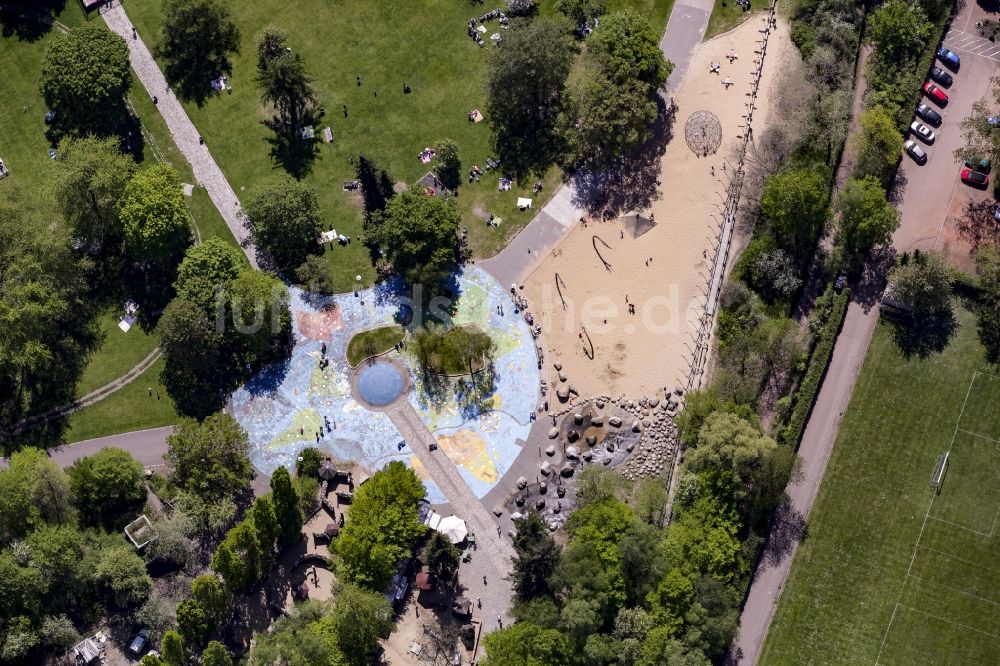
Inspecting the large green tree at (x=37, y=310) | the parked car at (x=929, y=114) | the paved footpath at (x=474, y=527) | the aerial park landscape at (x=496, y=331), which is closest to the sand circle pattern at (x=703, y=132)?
the aerial park landscape at (x=496, y=331)

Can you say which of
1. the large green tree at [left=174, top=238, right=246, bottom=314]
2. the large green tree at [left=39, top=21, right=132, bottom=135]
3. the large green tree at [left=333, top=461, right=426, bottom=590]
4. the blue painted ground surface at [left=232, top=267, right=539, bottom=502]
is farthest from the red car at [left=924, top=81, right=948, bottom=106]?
the large green tree at [left=39, top=21, right=132, bottom=135]

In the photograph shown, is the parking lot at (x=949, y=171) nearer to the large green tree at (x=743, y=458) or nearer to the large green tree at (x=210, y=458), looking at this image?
the large green tree at (x=743, y=458)

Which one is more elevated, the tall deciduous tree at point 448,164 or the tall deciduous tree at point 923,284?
the tall deciduous tree at point 448,164

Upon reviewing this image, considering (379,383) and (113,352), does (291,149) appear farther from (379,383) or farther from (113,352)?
(113,352)

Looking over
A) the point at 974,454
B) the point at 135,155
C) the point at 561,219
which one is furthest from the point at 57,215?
the point at 974,454

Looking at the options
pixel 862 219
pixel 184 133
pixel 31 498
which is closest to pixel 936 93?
pixel 862 219

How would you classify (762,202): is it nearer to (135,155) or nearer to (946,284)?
(946,284)
